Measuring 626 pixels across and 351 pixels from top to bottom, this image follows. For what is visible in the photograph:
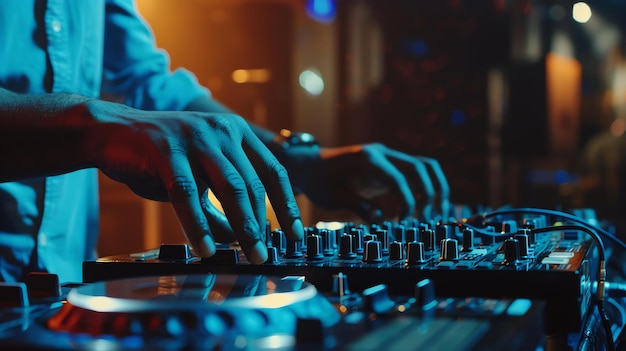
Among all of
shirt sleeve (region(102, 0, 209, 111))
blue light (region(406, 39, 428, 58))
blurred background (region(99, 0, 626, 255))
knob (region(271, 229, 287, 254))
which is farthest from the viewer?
blue light (region(406, 39, 428, 58))

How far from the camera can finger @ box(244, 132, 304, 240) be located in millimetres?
755

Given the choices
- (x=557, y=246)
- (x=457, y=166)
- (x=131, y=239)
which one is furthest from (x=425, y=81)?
(x=557, y=246)

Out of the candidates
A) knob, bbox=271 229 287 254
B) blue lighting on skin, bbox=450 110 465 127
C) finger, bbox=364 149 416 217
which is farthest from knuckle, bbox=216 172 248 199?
blue lighting on skin, bbox=450 110 465 127

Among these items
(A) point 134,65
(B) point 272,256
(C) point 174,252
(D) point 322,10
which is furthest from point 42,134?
(D) point 322,10

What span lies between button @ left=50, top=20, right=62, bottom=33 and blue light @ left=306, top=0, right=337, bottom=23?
1.52 meters

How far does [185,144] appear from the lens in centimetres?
70

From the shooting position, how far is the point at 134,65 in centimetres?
160

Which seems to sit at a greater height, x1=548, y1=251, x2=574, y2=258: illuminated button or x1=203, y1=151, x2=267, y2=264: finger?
x1=203, y1=151, x2=267, y2=264: finger

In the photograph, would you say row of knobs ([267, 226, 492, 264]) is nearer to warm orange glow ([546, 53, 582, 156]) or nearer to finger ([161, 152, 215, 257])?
finger ([161, 152, 215, 257])

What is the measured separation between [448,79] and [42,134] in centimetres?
173

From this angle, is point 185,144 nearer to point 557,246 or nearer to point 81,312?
point 81,312

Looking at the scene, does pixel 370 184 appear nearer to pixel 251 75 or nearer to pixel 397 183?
pixel 397 183

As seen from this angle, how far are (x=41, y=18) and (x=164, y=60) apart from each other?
1.21ft

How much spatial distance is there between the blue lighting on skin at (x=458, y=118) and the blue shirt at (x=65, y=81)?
103 centimetres
